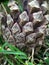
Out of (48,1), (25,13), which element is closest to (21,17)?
(25,13)

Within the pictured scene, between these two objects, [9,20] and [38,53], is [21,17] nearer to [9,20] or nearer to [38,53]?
[9,20]

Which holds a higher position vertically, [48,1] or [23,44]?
[48,1]

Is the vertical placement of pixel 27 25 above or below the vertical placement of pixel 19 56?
above

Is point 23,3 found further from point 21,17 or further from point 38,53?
point 38,53

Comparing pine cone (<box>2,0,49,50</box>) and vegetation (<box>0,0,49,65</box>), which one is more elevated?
pine cone (<box>2,0,49,50</box>)

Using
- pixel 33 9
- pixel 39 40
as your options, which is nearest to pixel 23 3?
pixel 33 9

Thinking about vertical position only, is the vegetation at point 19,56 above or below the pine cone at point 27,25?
below
